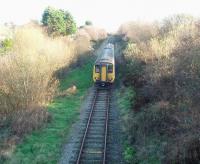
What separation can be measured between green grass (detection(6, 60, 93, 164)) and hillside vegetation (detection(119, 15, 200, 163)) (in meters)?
3.60

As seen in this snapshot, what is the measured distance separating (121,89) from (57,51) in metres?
9.65

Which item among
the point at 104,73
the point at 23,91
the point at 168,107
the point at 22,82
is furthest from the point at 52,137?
the point at 104,73

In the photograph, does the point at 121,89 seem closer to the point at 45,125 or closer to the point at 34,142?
the point at 45,125

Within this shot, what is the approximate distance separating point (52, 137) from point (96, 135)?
7.78 ft

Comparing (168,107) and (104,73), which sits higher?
(104,73)

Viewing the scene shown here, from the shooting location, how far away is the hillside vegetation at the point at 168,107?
44.6 ft

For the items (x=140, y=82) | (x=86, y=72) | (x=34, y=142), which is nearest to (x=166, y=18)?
(x=86, y=72)

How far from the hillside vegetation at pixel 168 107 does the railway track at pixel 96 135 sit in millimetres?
1330

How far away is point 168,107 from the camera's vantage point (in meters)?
17.1

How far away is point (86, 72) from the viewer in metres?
39.4

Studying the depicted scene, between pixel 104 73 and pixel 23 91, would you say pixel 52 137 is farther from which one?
pixel 104 73

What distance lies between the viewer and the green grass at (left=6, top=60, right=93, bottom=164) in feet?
53.4

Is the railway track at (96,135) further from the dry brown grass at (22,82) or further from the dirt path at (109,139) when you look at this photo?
the dry brown grass at (22,82)

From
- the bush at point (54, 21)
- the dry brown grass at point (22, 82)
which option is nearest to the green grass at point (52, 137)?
the dry brown grass at point (22, 82)
